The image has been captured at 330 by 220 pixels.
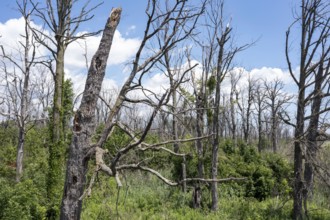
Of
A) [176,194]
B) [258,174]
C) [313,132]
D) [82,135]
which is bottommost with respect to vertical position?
[176,194]

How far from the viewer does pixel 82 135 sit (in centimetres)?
370

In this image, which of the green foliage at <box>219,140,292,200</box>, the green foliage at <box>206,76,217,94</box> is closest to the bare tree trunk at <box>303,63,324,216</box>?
the green foliage at <box>206,76,217,94</box>

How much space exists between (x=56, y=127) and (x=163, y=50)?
7.75 meters

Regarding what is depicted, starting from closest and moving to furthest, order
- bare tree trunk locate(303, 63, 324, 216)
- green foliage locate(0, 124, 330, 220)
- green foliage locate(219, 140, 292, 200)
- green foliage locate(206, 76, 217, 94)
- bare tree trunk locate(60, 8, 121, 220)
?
bare tree trunk locate(60, 8, 121, 220) < green foliage locate(0, 124, 330, 220) < bare tree trunk locate(303, 63, 324, 216) < green foliage locate(206, 76, 217, 94) < green foliage locate(219, 140, 292, 200)

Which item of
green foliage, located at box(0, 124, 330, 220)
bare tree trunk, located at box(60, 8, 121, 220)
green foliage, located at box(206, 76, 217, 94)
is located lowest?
green foliage, located at box(0, 124, 330, 220)

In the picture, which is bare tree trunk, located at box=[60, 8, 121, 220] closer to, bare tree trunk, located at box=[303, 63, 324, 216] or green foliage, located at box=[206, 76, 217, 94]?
bare tree trunk, located at box=[303, 63, 324, 216]

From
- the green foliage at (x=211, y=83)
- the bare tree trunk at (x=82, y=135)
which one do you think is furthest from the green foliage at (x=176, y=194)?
the green foliage at (x=211, y=83)

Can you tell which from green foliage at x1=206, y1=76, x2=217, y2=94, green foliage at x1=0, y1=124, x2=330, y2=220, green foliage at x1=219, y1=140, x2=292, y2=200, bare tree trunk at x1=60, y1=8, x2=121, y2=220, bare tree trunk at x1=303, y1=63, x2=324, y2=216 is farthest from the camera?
green foliage at x1=219, y1=140, x2=292, y2=200

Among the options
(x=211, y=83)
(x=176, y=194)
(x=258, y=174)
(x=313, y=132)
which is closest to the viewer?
(x=313, y=132)

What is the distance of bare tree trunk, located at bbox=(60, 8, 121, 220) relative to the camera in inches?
142

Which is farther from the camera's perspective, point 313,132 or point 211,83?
point 211,83

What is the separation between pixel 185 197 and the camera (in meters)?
12.7

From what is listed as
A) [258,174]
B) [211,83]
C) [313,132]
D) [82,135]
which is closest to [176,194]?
[211,83]

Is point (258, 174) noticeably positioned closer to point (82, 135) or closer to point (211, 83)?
point (211, 83)
